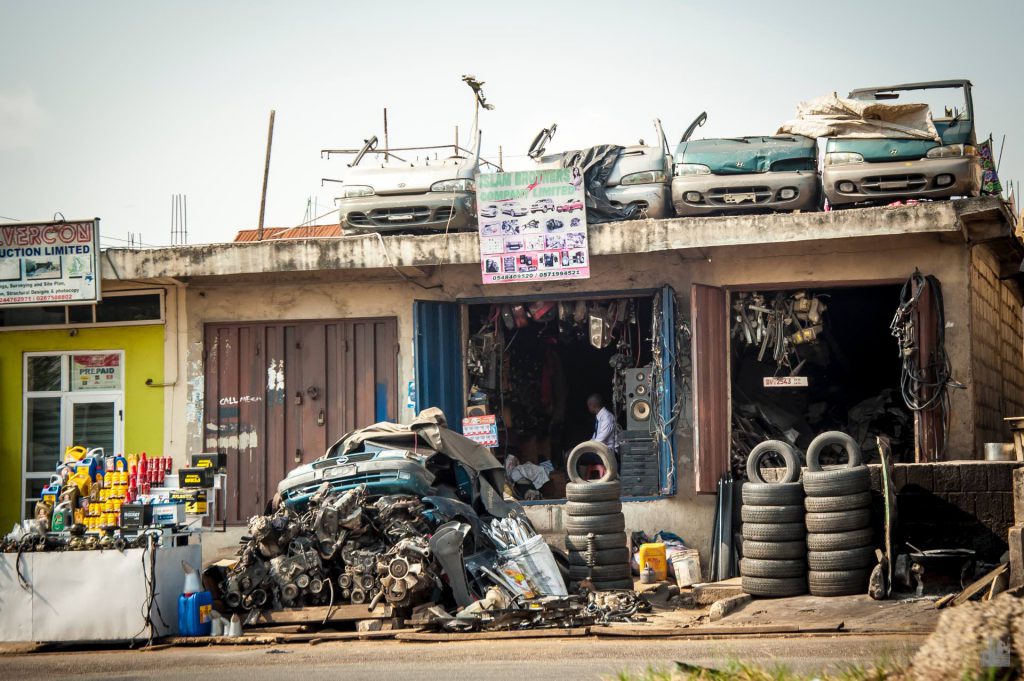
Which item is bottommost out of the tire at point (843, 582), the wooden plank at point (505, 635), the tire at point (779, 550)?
the wooden plank at point (505, 635)

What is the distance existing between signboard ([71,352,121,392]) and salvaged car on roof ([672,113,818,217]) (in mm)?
8245

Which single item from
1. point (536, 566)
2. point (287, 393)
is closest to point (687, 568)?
point (536, 566)

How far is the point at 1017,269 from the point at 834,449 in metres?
4.70

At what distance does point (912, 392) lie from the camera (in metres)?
14.2

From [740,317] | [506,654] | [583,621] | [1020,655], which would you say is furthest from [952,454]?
[1020,655]

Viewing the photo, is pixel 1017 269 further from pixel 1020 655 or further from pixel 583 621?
pixel 1020 655

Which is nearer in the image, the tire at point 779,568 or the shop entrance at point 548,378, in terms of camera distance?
the tire at point 779,568

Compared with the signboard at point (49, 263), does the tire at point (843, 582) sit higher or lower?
lower

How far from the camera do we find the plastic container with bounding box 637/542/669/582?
1370 centimetres

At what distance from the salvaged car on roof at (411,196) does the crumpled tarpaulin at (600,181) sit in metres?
1.44

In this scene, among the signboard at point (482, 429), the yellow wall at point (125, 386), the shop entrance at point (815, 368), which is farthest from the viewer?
the yellow wall at point (125, 386)

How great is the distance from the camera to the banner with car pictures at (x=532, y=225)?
14961 millimetres

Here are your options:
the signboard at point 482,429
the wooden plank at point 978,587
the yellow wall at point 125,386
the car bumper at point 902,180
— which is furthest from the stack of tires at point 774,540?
the yellow wall at point 125,386

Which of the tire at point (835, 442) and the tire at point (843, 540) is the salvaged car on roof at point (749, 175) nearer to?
the tire at point (835, 442)
